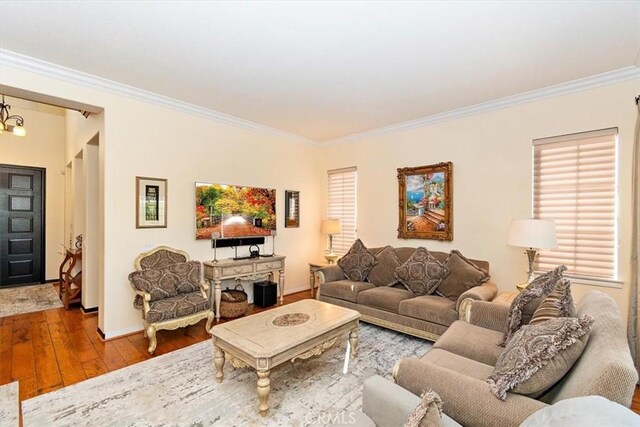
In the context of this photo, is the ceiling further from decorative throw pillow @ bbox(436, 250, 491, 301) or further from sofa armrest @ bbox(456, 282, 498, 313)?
sofa armrest @ bbox(456, 282, 498, 313)

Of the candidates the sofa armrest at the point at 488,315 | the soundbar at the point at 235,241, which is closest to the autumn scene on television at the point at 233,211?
the soundbar at the point at 235,241

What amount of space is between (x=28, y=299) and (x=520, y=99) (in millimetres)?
8192

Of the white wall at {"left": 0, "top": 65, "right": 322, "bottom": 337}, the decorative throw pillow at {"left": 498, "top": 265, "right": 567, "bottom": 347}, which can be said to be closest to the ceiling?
the white wall at {"left": 0, "top": 65, "right": 322, "bottom": 337}

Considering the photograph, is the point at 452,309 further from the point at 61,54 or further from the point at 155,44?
the point at 61,54

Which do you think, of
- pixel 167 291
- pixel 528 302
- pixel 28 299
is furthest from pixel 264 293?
pixel 28 299

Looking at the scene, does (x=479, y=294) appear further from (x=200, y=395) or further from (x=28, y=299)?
(x=28, y=299)

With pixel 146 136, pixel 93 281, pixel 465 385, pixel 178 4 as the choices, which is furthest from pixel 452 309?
pixel 93 281

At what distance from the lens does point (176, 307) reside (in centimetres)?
336

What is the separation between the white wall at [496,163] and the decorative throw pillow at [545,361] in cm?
259

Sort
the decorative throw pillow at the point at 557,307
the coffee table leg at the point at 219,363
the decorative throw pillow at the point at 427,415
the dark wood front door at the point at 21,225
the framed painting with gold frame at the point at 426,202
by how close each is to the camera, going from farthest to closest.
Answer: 1. the dark wood front door at the point at 21,225
2. the framed painting with gold frame at the point at 426,202
3. the coffee table leg at the point at 219,363
4. the decorative throw pillow at the point at 557,307
5. the decorative throw pillow at the point at 427,415

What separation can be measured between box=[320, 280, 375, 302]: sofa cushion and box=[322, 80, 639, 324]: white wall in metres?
1.05

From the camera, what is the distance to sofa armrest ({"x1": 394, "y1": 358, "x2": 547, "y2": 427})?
1.34m

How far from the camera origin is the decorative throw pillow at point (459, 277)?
3.48m

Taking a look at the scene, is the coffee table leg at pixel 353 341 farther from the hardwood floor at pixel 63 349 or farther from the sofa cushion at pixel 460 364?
the hardwood floor at pixel 63 349
